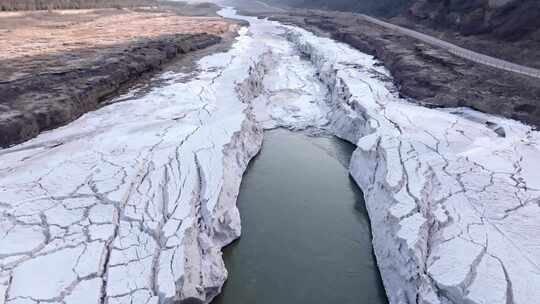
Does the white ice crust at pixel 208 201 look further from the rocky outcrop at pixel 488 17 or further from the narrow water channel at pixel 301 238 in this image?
the rocky outcrop at pixel 488 17

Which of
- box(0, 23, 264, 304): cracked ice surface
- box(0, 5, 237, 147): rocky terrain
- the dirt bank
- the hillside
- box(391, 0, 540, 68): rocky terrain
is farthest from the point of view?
the hillside

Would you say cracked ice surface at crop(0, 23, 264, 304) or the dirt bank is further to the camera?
the dirt bank

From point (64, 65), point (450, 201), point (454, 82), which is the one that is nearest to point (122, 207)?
point (450, 201)

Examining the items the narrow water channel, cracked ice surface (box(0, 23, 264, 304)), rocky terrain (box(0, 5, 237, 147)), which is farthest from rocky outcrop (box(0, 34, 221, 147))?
the narrow water channel

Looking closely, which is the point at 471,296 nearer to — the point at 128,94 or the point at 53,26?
the point at 128,94

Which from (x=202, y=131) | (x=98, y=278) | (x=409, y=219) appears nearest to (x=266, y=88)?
(x=202, y=131)

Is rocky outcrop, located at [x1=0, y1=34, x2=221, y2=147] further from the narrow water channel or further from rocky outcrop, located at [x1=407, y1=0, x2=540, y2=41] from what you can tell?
rocky outcrop, located at [x1=407, y1=0, x2=540, y2=41]

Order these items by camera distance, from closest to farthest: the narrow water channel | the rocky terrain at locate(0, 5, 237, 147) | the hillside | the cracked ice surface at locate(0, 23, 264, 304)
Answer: the cracked ice surface at locate(0, 23, 264, 304), the narrow water channel, the rocky terrain at locate(0, 5, 237, 147), the hillside

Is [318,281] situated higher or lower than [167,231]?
lower
